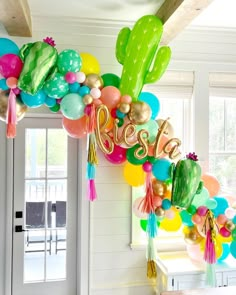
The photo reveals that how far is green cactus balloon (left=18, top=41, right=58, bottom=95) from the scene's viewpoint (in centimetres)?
200

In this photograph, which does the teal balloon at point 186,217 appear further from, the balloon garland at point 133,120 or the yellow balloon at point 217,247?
the yellow balloon at point 217,247

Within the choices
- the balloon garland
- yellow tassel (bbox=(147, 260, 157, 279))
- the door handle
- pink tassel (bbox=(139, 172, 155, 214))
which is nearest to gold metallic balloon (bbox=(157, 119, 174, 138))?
the balloon garland

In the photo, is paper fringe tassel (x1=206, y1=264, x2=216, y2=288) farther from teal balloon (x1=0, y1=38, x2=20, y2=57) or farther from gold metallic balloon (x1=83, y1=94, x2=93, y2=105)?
teal balloon (x1=0, y1=38, x2=20, y2=57)

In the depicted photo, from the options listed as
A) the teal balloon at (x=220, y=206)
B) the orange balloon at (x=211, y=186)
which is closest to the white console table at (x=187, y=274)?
the teal balloon at (x=220, y=206)

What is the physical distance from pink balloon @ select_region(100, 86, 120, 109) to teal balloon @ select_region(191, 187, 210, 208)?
957 millimetres

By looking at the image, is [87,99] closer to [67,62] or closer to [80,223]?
[67,62]

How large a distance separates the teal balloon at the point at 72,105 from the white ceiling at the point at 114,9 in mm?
816

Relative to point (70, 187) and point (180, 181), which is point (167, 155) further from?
point (70, 187)

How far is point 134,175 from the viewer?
2617 millimetres

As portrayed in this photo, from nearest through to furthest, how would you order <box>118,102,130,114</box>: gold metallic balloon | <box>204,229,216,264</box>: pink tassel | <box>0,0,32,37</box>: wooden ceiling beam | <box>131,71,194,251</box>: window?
<box>0,0,32,37</box>: wooden ceiling beam → <box>118,102,130,114</box>: gold metallic balloon → <box>204,229,216,264</box>: pink tassel → <box>131,71,194,251</box>: window

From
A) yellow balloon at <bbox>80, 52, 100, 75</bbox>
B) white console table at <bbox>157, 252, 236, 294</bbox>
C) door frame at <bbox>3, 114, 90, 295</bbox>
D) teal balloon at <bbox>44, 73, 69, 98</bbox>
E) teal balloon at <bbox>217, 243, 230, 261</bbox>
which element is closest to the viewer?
teal balloon at <bbox>44, 73, 69, 98</bbox>

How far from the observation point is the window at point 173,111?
2.89 metres

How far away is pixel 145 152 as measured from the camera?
2.32 metres

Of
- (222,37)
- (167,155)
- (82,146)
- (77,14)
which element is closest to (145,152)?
(167,155)
